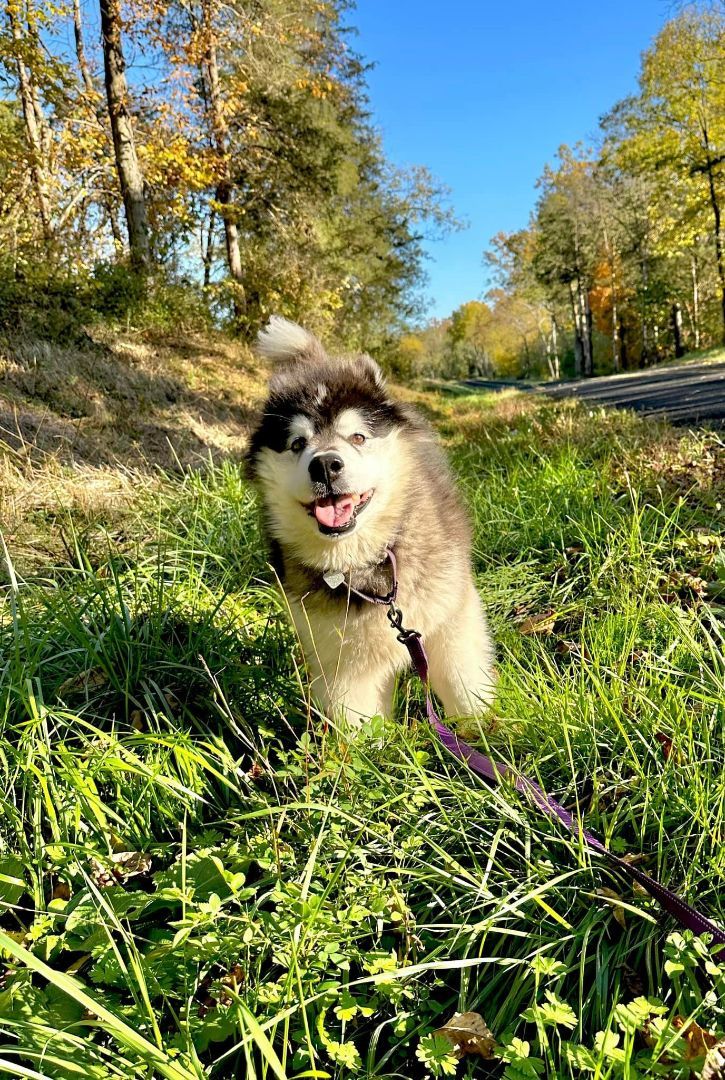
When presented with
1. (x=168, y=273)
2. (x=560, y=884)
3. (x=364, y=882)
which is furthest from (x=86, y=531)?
(x=168, y=273)

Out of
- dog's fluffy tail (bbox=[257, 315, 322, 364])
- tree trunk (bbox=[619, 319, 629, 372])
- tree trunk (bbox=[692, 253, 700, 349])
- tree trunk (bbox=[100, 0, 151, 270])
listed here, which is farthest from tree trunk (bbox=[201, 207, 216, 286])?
tree trunk (bbox=[619, 319, 629, 372])

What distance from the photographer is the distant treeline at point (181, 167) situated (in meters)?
10.4

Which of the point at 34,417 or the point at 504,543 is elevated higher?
the point at 34,417

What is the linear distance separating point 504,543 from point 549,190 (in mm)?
42236

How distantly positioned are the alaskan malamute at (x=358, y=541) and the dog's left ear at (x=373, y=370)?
0.05 feet

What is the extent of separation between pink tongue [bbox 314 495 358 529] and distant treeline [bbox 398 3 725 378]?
92.0 feet

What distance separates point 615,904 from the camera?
1.48 m

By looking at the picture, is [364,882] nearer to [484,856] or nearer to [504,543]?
[484,856]

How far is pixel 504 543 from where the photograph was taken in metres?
3.99

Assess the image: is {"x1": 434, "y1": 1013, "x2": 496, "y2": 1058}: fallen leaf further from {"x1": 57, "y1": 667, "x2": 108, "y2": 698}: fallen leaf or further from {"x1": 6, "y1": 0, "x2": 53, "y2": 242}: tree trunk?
{"x1": 6, "y1": 0, "x2": 53, "y2": 242}: tree trunk

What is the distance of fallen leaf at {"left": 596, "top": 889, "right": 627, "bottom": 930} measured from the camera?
4.89 ft

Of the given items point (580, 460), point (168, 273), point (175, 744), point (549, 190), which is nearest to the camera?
point (175, 744)

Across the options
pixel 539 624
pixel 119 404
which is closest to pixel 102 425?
pixel 119 404

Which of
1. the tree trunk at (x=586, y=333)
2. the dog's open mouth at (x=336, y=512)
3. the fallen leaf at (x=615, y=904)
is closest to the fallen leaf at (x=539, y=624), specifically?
the dog's open mouth at (x=336, y=512)
